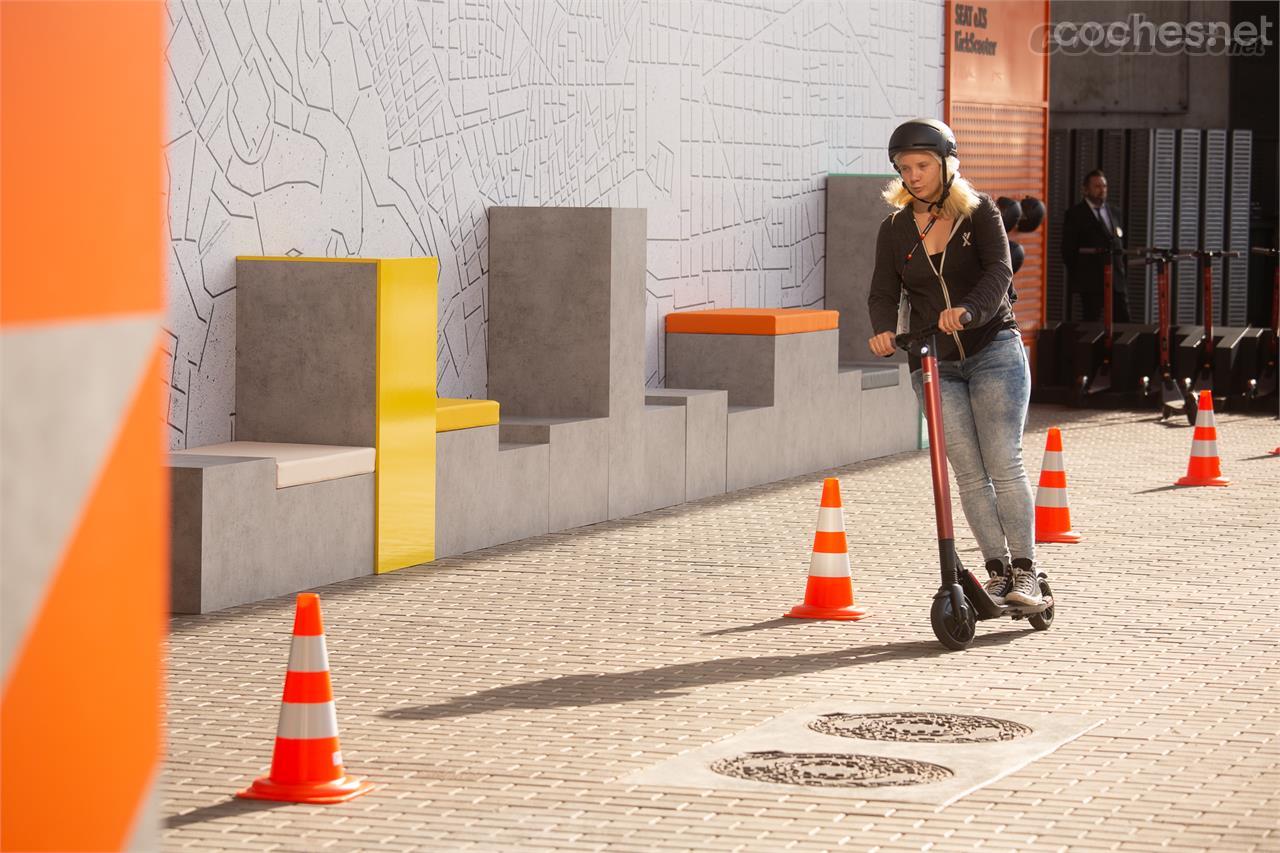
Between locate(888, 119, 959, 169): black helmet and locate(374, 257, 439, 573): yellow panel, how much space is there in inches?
107

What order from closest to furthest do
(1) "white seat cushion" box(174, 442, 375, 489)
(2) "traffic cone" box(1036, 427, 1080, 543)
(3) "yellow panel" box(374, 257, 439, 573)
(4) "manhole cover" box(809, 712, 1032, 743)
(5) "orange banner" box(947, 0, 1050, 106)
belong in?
(4) "manhole cover" box(809, 712, 1032, 743) → (1) "white seat cushion" box(174, 442, 375, 489) → (3) "yellow panel" box(374, 257, 439, 573) → (2) "traffic cone" box(1036, 427, 1080, 543) → (5) "orange banner" box(947, 0, 1050, 106)

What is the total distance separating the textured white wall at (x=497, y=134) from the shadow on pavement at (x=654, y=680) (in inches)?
125

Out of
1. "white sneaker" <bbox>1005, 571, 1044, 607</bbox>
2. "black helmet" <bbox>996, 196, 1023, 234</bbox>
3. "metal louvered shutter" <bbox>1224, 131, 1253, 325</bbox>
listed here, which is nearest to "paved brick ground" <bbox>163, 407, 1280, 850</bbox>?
"white sneaker" <bbox>1005, 571, 1044, 607</bbox>

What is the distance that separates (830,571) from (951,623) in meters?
0.95

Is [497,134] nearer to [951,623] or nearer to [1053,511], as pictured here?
[1053,511]

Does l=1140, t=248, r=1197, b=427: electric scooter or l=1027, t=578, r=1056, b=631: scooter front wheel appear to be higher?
l=1140, t=248, r=1197, b=427: electric scooter

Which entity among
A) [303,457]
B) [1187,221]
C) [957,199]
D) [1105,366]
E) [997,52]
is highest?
[997,52]

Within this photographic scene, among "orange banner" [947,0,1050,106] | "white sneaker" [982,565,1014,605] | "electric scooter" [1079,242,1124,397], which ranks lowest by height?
"white sneaker" [982,565,1014,605]

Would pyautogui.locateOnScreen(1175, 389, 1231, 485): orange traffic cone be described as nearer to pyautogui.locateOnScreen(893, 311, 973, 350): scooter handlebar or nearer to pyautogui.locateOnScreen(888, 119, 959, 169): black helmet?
pyautogui.locateOnScreen(893, 311, 973, 350): scooter handlebar

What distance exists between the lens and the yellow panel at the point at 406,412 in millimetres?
9562

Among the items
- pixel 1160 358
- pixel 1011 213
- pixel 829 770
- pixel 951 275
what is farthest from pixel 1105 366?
pixel 829 770

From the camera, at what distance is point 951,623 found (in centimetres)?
765

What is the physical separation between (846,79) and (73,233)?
1508cm

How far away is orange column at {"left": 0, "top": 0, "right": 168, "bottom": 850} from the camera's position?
1974 millimetres
